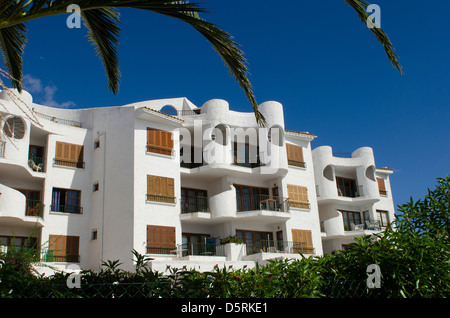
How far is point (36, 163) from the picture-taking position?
85.7 ft

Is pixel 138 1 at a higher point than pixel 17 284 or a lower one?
higher

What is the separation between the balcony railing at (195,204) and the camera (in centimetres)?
2835

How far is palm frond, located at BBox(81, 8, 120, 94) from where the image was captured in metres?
8.17

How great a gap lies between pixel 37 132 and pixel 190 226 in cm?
1055

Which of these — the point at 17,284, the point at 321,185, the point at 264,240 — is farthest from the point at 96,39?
the point at 321,185

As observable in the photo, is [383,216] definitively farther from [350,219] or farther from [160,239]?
[160,239]

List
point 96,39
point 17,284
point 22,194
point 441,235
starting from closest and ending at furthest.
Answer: point 17,284
point 441,235
point 96,39
point 22,194

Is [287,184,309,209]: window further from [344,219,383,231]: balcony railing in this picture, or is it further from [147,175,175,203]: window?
[147,175,175,203]: window

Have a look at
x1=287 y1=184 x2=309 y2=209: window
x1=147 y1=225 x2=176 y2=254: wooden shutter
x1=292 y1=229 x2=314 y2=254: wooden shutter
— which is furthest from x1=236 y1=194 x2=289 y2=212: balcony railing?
x1=147 y1=225 x2=176 y2=254: wooden shutter

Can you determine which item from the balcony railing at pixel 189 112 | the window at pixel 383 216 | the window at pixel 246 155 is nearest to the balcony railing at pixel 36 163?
the balcony railing at pixel 189 112

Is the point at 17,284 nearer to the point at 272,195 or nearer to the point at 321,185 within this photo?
the point at 272,195

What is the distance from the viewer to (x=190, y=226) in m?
28.0

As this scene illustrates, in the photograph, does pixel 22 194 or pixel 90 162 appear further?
pixel 90 162

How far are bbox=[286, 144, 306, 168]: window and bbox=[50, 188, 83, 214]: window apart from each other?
14269 mm
